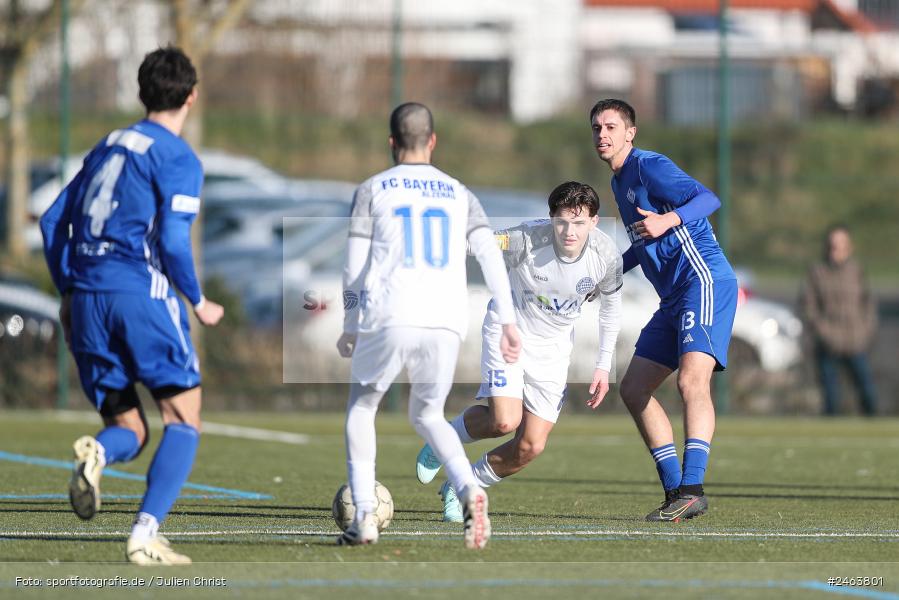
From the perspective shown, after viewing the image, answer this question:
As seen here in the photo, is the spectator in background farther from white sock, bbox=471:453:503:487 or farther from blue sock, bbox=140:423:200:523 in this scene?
blue sock, bbox=140:423:200:523

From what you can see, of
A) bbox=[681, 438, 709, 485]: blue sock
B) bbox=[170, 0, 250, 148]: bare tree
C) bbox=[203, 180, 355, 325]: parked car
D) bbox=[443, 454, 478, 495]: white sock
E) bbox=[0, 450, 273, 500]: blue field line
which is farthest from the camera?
bbox=[170, 0, 250, 148]: bare tree

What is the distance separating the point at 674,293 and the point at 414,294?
7.71ft

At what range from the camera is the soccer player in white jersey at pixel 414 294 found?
6.89m

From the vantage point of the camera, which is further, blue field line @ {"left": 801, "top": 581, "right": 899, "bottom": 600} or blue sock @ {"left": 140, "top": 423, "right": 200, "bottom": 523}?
blue sock @ {"left": 140, "top": 423, "right": 200, "bottom": 523}

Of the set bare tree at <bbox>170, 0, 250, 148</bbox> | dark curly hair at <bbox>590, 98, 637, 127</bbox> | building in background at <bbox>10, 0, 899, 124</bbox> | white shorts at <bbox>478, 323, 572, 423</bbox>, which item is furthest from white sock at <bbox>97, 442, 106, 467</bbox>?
building in background at <bbox>10, 0, 899, 124</bbox>

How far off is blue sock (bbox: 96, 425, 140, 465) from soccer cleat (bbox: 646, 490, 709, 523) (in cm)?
284

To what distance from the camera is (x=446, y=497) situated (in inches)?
335

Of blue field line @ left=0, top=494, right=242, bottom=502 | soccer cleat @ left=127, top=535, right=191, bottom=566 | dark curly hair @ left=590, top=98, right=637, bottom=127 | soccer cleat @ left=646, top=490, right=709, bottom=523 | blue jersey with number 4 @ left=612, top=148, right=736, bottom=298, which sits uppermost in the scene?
dark curly hair @ left=590, top=98, right=637, bottom=127

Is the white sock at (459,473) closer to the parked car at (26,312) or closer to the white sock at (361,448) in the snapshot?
the white sock at (361,448)

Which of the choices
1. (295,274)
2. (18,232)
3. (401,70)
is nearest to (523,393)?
(295,274)

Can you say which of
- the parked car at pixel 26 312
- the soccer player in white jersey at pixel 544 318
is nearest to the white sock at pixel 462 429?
the soccer player in white jersey at pixel 544 318

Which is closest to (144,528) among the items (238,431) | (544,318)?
(544,318)

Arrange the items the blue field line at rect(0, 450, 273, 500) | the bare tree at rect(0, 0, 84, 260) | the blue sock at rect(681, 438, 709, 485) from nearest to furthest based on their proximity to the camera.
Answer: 1. the blue sock at rect(681, 438, 709, 485)
2. the blue field line at rect(0, 450, 273, 500)
3. the bare tree at rect(0, 0, 84, 260)

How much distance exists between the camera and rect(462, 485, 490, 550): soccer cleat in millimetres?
6844
